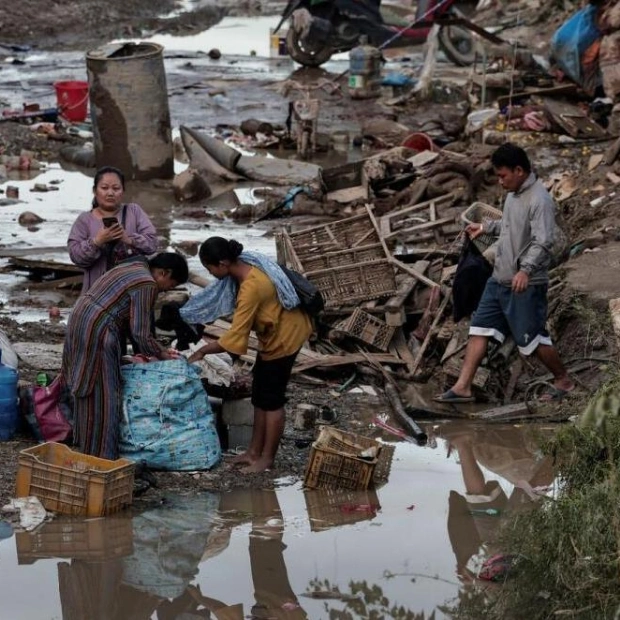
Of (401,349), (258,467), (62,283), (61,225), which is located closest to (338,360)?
(401,349)

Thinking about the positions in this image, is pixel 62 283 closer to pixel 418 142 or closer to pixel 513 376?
pixel 513 376

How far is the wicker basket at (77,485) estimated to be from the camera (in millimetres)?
6449

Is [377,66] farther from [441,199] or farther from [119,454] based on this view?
[119,454]

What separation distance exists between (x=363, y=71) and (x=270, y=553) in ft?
50.1

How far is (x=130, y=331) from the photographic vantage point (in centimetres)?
684

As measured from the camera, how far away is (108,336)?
678cm

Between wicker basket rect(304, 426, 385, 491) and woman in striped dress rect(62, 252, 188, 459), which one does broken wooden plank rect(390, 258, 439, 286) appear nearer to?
wicker basket rect(304, 426, 385, 491)

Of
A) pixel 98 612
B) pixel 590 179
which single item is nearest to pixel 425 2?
pixel 590 179

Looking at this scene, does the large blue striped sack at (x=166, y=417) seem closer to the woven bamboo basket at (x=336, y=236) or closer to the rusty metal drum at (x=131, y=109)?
the woven bamboo basket at (x=336, y=236)

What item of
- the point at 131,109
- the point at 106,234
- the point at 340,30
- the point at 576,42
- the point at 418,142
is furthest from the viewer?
the point at 340,30

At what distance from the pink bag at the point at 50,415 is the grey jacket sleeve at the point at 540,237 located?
287 centimetres

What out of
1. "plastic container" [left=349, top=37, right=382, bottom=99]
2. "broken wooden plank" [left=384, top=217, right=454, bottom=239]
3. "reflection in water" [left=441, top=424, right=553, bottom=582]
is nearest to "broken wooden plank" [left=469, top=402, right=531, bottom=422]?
"reflection in water" [left=441, top=424, right=553, bottom=582]

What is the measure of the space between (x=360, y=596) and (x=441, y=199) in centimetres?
711

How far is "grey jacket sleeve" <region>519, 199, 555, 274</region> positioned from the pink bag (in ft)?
9.43
